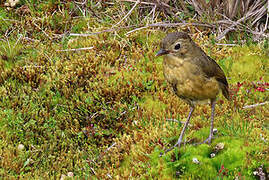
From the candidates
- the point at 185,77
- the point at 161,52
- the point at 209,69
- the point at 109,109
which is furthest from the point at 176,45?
the point at 109,109

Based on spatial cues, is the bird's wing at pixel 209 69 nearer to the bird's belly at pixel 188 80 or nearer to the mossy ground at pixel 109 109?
the bird's belly at pixel 188 80

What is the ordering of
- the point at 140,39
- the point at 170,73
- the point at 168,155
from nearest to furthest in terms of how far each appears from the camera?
the point at 170,73
the point at 168,155
the point at 140,39

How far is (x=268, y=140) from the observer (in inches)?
176

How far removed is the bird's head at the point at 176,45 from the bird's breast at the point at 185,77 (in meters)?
0.07

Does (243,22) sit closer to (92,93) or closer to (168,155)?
(92,93)

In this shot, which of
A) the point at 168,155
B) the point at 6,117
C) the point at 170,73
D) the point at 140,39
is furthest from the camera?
the point at 140,39

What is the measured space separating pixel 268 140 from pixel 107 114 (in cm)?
248

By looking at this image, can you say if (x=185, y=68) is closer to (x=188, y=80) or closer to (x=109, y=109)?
A: (x=188, y=80)

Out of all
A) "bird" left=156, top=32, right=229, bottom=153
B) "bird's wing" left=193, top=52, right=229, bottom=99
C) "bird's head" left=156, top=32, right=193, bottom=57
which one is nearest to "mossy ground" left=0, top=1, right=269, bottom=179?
"bird's wing" left=193, top=52, right=229, bottom=99

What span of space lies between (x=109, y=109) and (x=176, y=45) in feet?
7.31

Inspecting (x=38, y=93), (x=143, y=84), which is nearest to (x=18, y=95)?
(x=38, y=93)

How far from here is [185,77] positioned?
13.0ft

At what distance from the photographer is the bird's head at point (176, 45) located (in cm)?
393

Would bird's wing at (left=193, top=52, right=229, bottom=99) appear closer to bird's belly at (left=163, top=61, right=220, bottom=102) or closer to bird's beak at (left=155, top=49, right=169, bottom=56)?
bird's belly at (left=163, top=61, right=220, bottom=102)
